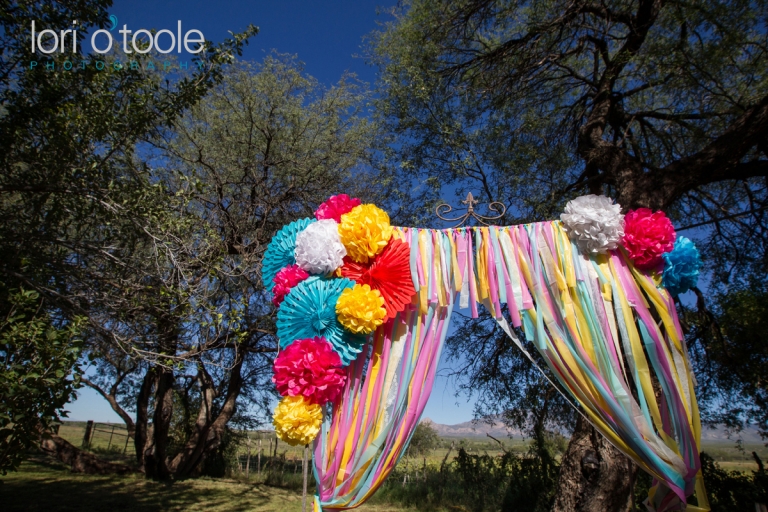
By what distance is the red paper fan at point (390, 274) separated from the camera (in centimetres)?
→ 246

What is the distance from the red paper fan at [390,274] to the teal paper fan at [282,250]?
1.26 ft

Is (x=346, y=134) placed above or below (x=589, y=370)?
above

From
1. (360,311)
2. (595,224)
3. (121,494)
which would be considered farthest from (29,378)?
(121,494)

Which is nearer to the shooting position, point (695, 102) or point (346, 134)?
point (695, 102)

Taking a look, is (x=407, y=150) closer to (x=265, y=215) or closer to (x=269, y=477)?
(x=265, y=215)

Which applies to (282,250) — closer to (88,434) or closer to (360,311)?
(360,311)

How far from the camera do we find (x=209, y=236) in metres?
4.73

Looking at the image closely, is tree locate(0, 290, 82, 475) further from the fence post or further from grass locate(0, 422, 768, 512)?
the fence post

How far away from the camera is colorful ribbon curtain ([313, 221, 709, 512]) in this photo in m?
2.24

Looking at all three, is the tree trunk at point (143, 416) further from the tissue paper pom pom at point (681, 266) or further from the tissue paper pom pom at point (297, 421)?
the tissue paper pom pom at point (681, 266)

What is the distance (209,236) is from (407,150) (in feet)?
9.64

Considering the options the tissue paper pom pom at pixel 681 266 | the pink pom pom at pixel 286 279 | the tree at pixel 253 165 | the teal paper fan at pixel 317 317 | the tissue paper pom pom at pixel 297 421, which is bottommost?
the tissue paper pom pom at pixel 297 421

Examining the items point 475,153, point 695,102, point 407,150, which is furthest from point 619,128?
point 407,150

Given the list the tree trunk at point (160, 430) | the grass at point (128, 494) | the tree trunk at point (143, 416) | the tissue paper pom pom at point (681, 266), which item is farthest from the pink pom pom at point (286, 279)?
the tree trunk at point (143, 416)
